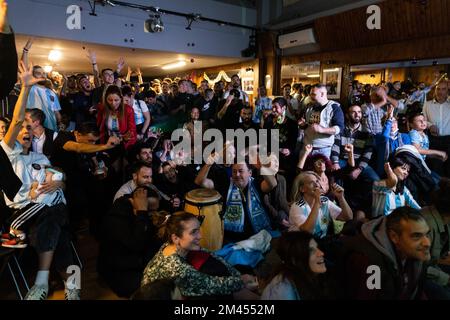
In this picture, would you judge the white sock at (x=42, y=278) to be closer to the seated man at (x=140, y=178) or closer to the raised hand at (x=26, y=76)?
the seated man at (x=140, y=178)

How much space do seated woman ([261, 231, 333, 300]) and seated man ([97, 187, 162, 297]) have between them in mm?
1022

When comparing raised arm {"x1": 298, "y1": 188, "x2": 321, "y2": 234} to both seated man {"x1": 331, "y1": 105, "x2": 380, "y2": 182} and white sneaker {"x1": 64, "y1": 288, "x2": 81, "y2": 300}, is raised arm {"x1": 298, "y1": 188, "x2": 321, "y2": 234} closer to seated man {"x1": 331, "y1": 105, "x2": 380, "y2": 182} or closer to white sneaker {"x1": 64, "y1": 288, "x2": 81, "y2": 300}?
seated man {"x1": 331, "y1": 105, "x2": 380, "y2": 182}

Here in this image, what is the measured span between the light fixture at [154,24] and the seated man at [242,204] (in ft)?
16.9

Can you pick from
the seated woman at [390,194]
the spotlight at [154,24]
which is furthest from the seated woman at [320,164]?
the spotlight at [154,24]

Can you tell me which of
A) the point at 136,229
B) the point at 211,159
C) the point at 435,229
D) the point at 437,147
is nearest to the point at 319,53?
the point at 437,147

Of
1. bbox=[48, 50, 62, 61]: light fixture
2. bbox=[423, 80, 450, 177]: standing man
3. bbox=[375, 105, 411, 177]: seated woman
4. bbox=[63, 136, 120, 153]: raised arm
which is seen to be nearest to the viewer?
bbox=[63, 136, 120, 153]: raised arm

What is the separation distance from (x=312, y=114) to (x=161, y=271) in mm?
2548

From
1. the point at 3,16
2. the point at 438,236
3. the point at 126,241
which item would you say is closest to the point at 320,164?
the point at 438,236

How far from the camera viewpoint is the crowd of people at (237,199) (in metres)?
1.61

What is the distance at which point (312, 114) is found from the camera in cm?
355

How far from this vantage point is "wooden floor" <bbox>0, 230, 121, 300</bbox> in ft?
7.35

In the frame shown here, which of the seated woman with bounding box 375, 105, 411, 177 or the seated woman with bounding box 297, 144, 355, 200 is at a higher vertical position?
the seated woman with bounding box 375, 105, 411, 177

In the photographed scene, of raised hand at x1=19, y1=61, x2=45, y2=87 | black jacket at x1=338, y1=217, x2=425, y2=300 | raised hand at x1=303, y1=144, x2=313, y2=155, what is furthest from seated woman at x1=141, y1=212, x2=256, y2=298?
raised hand at x1=303, y1=144, x2=313, y2=155

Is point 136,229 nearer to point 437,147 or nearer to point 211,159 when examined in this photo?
point 211,159
